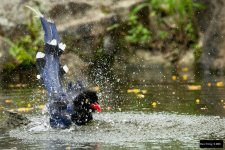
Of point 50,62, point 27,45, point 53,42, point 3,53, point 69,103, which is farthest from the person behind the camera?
point 27,45

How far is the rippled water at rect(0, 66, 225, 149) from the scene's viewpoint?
29.7 feet

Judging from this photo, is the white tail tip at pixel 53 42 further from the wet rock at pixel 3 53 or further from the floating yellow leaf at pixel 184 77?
the wet rock at pixel 3 53

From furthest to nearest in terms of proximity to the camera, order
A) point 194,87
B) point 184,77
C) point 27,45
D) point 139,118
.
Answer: point 27,45 → point 184,77 → point 194,87 → point 139,118

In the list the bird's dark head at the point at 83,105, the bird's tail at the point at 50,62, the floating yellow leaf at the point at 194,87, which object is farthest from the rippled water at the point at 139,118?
the bird's tail at the point at 50,62

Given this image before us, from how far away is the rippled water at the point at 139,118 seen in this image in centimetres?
905

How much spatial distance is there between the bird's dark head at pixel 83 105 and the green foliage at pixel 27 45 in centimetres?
982

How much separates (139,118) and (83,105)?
4.45 feet

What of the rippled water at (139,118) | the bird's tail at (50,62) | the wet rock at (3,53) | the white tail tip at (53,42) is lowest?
the rippled water at (139,118)

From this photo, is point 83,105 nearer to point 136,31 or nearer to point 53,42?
point 53,42

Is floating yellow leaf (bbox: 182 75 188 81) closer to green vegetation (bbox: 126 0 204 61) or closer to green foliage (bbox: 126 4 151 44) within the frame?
green vegetation (bbox: 126 0 204 61)

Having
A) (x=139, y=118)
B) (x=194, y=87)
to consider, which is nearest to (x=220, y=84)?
(x=194, y=87)

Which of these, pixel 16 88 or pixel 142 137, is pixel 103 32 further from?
pixel 142 137

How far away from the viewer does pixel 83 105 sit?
986cm

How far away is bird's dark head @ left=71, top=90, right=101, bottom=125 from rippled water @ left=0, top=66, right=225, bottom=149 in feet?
0.44
